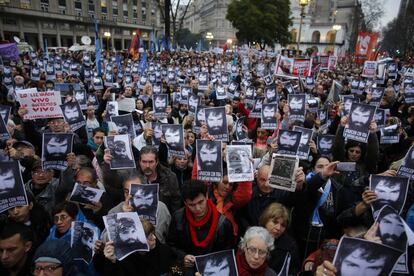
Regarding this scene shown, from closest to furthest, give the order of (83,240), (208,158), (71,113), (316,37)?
(83,240), (208,158), (71,113), (316,37)

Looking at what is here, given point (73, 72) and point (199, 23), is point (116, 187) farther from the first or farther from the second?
point (199, 23)

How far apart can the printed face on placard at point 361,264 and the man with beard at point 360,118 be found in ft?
10.3

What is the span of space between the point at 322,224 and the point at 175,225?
163 centimetres

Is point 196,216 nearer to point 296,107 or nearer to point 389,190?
point 389,190

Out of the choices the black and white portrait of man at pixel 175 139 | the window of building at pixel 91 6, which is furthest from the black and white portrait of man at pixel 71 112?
the window of building at pixel 91 6

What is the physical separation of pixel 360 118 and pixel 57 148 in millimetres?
4380

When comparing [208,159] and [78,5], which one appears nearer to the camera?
[208,159]

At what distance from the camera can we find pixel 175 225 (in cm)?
327

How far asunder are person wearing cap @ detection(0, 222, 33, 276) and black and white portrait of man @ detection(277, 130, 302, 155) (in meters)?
3.30

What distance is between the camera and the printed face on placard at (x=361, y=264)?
2.05 metres

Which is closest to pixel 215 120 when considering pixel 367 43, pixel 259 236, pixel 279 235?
pixel 279 235

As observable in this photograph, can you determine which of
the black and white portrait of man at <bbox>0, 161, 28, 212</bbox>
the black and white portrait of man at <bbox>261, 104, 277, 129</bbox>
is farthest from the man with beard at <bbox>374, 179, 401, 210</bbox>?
the black and white portrait of man at <bbox>0, 161, 28, 212</bbox>

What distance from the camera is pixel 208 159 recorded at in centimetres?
409

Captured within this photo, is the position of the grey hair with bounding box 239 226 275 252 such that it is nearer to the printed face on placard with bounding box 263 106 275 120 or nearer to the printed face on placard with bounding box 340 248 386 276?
the printed face on placard with bounding box 340 248 386 276
